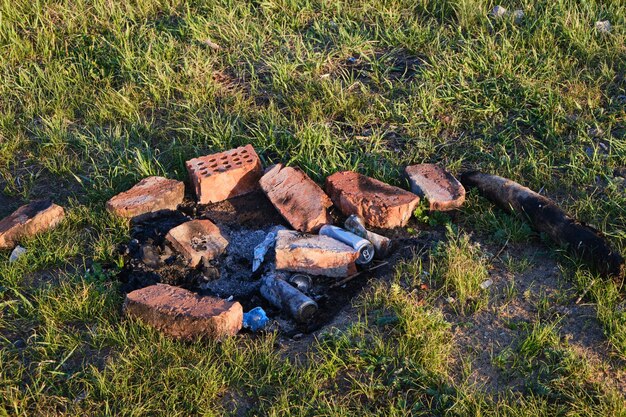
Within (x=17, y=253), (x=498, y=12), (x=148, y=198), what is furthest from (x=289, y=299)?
(x=498, y=12)

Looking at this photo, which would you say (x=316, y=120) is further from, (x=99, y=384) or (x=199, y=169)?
(x=99, y=384)

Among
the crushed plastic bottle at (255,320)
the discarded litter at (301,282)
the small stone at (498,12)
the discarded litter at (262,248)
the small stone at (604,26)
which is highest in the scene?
the small stone at (498,12)

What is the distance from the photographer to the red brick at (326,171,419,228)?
14.7ft

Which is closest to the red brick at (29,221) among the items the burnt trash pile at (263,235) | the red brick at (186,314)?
the burnt trash pile at (263,235)

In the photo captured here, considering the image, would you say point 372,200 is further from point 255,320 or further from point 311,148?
point 255,320

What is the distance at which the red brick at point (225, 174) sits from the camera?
4.75 m

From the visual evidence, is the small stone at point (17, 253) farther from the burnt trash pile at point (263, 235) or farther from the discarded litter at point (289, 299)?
the discarded litter at point (289, 299)

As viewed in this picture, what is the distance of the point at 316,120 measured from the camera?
209 inches

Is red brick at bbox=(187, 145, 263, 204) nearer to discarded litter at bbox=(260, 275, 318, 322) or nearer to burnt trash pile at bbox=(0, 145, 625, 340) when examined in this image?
burnt trash pile at bbox=(0, 145, 625, 340)

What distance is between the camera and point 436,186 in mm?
4676

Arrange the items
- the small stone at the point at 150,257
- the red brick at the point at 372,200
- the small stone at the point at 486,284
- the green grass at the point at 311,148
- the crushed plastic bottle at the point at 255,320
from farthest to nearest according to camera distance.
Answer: the red brick at the point at 372,200
the small stone at the point at 150,257
the small stone at the point at 486,284
the crushed plastic bottle at the point at 255,320
the green grass at the point at 311,148

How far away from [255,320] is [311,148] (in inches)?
57.5

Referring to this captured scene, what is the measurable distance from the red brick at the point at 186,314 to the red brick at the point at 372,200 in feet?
3.41

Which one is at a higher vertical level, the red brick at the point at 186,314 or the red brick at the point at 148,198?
the red brick at the point at 148,198
